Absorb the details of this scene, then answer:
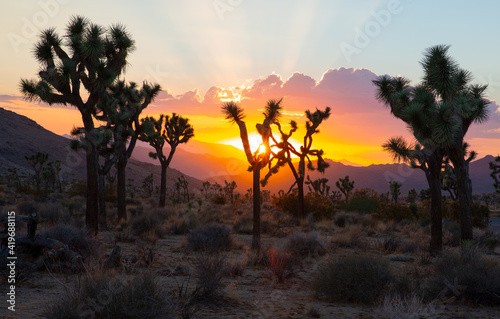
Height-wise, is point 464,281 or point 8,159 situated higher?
point 8,159

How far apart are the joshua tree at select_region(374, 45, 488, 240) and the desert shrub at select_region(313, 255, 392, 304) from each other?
773 centimetres

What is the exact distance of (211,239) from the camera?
1484cm

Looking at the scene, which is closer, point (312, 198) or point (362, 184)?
point (312, 198)

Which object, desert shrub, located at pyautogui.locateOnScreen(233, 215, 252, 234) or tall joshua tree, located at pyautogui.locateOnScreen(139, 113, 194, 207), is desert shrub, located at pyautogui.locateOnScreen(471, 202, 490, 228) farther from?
tall joshua tree, located at pyautogui.locateOnScreen(139, 113, 194, 207)

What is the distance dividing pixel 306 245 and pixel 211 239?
11.5 ft

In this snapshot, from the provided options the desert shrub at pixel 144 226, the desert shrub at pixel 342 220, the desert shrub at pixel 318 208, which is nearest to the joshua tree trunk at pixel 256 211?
the desert shrub at pixel 144 226

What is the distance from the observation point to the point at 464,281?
26.8ft

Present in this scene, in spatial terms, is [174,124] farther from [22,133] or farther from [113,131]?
[22,133]

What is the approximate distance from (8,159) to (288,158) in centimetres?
9133

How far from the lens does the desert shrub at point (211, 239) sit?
577 inches

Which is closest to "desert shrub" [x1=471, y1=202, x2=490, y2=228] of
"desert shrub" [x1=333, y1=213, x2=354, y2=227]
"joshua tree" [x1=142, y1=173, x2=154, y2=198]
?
"desert shrub" [x1=333, y1=213, x2=354, y2=227]

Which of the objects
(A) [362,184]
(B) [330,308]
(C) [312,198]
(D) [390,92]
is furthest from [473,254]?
(A) [362,184]

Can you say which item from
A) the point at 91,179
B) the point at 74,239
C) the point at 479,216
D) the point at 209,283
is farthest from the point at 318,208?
the point at 209,283

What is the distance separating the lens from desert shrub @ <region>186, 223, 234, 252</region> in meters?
14.6
